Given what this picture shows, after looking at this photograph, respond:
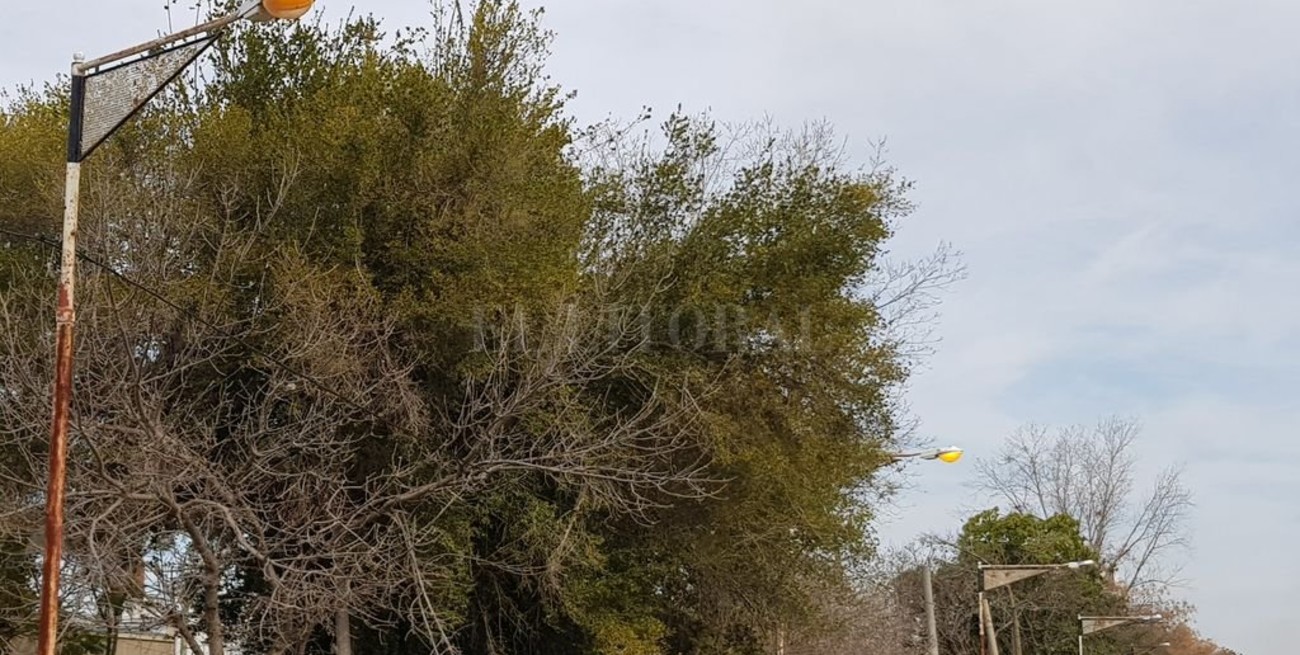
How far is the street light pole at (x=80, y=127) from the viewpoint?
31.7ft

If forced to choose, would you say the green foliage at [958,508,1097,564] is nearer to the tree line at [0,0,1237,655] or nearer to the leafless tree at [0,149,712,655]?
the tree line at [0,0,1237,655]

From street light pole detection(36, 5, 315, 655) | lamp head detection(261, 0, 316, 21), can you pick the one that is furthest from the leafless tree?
lamp head detection(261, 0, 316, 21)

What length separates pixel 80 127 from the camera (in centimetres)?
1041

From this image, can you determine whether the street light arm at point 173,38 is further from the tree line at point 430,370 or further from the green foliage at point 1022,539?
the green foliage at point 1022,539

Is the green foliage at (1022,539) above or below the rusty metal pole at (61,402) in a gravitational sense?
above

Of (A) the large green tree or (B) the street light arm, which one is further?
(A) the large green tree

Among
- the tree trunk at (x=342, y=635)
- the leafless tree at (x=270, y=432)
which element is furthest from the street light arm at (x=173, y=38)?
the tree trunk at (x=342, y=635)

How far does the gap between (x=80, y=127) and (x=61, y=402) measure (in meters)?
1.99

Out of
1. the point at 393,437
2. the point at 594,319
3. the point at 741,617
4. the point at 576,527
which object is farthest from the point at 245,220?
the point at 741,617

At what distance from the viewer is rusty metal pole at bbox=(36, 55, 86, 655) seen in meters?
9.65

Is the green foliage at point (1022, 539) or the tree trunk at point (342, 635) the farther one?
the green foliage at point (1022, 539)

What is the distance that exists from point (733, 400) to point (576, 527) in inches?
124

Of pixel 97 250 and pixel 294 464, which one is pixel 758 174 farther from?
pixel 97 250

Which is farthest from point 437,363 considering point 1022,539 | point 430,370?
point 1022,539
